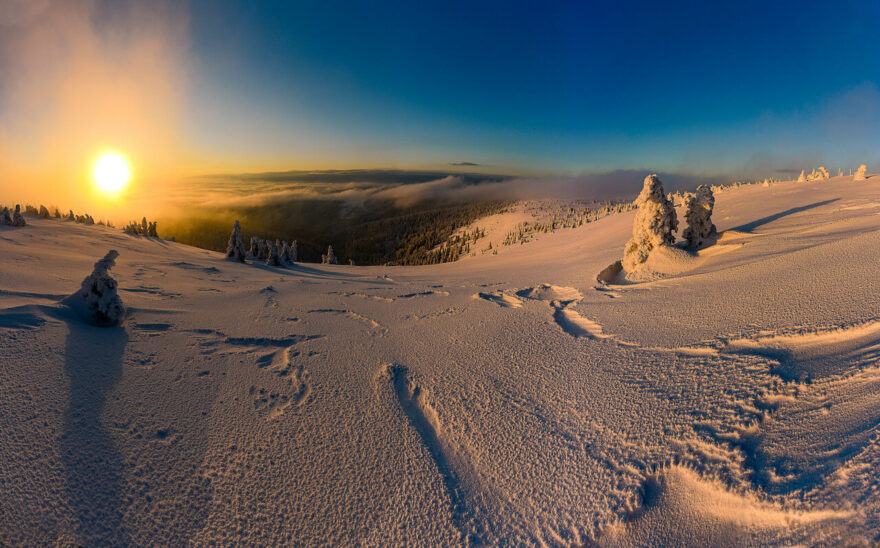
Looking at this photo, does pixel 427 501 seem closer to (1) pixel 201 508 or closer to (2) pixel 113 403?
(1) pixel 201 508

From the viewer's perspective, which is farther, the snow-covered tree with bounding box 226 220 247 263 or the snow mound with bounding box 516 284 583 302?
the snow-covered tree with bounding box 226 220 247 263

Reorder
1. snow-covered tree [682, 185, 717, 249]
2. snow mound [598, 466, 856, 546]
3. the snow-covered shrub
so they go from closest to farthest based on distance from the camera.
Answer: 1. snow mound [598, 466, 856, 546]
2. the snow-covered shrub
3. snow-covered tree [682, 185, 717, 249]

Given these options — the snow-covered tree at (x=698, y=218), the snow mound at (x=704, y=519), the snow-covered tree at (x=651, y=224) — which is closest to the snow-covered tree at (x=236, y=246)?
the snow-covered tree at (x=651, y=224)

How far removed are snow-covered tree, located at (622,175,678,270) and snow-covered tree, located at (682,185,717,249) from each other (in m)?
0.55

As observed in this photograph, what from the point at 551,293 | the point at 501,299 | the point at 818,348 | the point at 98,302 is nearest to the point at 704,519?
the point at 818,348

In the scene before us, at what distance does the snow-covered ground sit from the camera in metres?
1.93

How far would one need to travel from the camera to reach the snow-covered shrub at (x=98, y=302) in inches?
179

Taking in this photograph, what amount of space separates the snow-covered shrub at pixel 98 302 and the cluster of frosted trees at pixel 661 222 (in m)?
10.2

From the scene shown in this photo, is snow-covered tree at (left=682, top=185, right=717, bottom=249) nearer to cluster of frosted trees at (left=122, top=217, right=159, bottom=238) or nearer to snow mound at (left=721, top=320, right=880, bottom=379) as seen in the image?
snow mound at (left=721, top=320, right=880, bottom=379)

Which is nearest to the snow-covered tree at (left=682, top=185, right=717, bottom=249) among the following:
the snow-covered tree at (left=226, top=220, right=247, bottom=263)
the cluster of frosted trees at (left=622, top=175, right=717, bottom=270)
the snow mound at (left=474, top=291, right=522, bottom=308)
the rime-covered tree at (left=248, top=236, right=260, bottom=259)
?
the cluster of frosted trees at (left=622, top=175, right=717, bottom=270)

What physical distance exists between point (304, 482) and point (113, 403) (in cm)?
195

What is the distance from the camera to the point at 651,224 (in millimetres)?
9047

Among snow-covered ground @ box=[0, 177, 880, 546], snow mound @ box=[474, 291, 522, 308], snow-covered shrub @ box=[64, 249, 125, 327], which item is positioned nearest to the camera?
snow-covered ground @ box=[0, 177, 880, 546]

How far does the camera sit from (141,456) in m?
2.38
